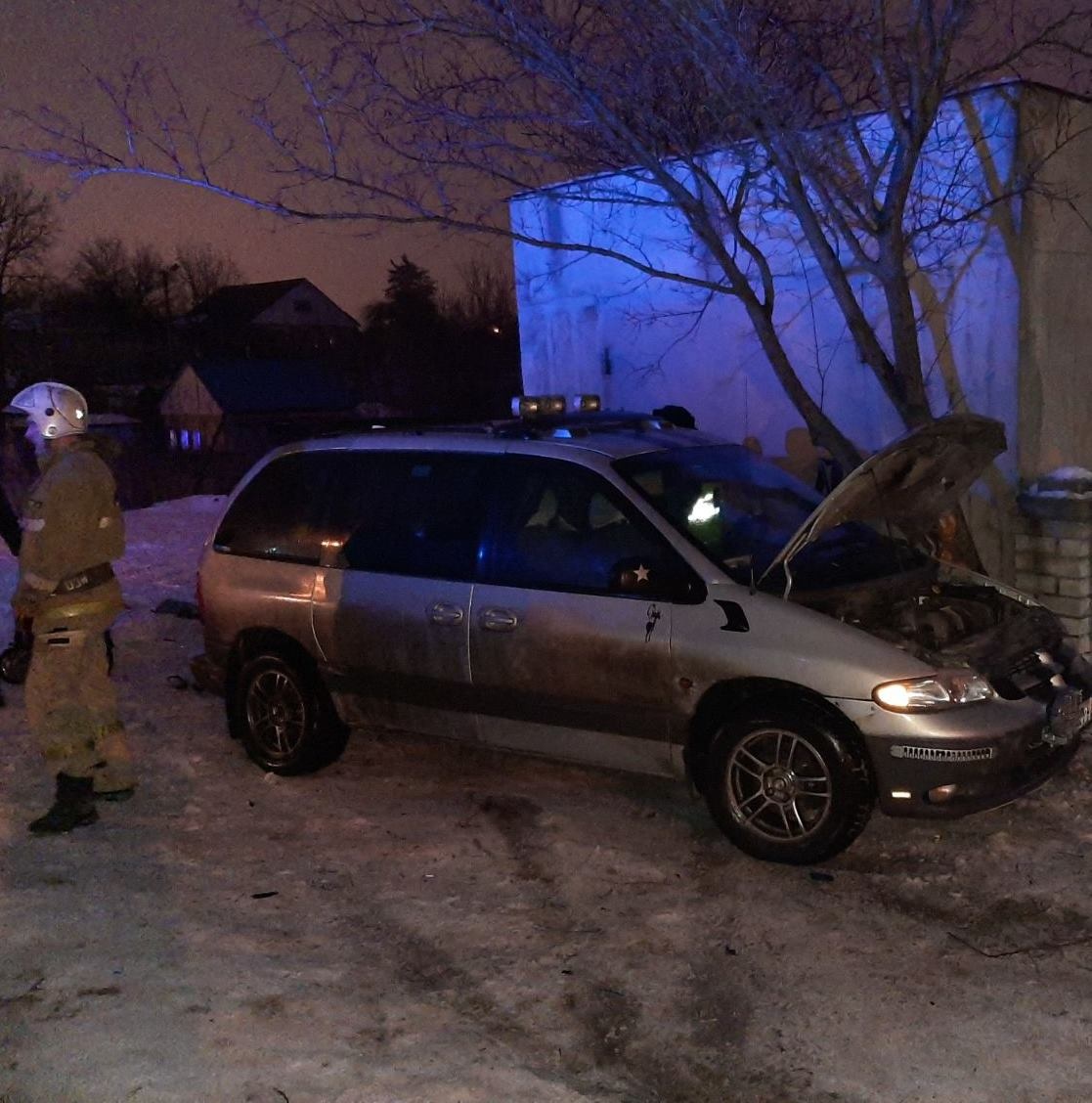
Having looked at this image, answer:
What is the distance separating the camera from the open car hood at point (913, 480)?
467 centimetres

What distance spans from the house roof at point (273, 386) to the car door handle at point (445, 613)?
37.8 m

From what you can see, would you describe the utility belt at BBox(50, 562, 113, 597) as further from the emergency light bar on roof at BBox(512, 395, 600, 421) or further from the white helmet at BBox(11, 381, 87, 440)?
the emergency light bar on roof at BBox(512, 395, 600, 421)

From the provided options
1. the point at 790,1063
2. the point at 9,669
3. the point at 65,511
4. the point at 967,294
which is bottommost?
the point at 790,1063

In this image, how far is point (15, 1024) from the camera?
354cm

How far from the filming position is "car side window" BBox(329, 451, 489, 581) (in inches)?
210

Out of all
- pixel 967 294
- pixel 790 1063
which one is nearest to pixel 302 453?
pixel 790 1063

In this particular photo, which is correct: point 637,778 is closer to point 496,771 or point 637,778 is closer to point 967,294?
point 496,771

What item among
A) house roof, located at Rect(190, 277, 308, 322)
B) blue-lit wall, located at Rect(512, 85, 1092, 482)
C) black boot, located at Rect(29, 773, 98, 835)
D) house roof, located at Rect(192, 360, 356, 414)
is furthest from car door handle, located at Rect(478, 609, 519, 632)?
house roof, located at Rect(190, 277, 308, 322)

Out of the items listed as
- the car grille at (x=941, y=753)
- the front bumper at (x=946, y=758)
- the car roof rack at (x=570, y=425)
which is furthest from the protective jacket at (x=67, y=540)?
the car grille at (x=941, y=753)

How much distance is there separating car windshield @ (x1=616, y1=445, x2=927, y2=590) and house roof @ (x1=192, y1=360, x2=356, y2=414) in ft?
124

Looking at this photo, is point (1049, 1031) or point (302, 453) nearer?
point (1049, 1031)

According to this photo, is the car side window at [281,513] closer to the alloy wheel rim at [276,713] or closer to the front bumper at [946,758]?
the alloy wheel rim at [276,713]

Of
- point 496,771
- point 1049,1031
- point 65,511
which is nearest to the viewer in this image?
point 1049,1031

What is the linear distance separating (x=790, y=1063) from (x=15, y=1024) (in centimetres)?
243
